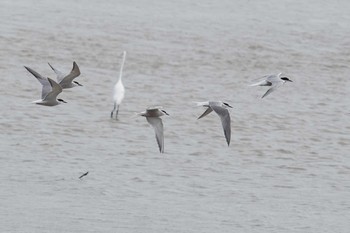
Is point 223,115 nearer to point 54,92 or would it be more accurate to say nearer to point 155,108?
point 155,108

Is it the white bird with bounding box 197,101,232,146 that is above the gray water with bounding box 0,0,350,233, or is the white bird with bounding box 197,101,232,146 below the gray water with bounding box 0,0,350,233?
above

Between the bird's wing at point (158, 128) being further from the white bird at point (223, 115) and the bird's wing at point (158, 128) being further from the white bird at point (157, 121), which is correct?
the white bird at point (223, 115)

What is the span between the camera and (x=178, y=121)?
18.5 m

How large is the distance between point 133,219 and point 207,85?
8.60 metres

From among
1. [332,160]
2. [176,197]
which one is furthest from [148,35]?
[176,197]

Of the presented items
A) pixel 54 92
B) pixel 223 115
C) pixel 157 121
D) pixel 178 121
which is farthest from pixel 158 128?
pixel 178 121

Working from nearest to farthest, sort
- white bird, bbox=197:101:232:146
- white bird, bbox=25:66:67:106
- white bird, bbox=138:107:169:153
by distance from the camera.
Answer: white bird, bbox=197:101:232:146 < white bird, bbox=25:66:67:106 < white bird, bbox=138:107:169:153

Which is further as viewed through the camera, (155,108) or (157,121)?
(157,121)

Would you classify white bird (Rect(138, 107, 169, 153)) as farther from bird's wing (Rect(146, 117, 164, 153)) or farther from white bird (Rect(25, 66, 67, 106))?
white bird (Rect(25, 66, 67, 106))

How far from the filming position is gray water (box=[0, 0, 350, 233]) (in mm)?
13289

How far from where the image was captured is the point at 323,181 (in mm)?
15242

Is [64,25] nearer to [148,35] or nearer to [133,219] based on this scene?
[148,35]

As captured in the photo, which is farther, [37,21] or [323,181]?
[37,21]

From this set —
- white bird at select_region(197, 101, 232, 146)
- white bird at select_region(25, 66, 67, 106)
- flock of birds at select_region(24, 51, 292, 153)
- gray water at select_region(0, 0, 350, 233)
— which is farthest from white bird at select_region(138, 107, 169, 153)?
white bird at select_region(25, 66, 67, 106)
